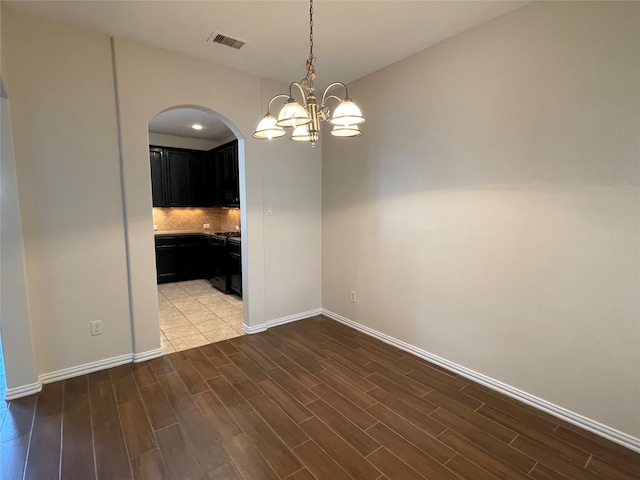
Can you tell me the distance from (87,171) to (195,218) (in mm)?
4015

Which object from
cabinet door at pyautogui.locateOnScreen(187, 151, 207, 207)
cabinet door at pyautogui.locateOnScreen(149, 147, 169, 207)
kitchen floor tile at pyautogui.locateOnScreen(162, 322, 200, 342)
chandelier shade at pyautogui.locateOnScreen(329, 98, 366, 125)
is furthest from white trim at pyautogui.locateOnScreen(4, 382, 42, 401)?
cabinet door at pyautogui.locateOnScreen(187, 151, 207, 207)

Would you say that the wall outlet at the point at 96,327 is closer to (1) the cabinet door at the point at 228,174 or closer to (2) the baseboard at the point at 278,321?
(2) the baseboard at the point at 278,321

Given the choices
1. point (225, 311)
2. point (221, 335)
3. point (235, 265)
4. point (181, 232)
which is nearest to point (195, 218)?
point (181, 232)

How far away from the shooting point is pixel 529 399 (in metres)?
2.24

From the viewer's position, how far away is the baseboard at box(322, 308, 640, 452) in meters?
1.88

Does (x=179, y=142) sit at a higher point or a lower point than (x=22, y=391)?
higher

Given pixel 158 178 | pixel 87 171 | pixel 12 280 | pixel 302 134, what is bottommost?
pixel 12 280

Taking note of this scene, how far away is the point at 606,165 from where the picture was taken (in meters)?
1.85

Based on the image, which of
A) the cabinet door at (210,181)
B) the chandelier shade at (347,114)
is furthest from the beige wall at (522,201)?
the cabinet door at (210,181)

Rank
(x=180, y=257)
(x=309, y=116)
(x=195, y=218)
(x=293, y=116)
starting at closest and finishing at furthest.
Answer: (x=293, y=116), (x=309, y=116), (x=180, y=257), (x=195, y=218)

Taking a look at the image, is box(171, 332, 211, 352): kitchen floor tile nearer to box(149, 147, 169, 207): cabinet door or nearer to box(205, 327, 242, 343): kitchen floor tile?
box(205, 327, 242, 343): kitchen floor tile

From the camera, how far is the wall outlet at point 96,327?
2.66 meters

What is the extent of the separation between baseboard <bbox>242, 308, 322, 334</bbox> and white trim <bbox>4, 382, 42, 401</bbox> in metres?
1.74

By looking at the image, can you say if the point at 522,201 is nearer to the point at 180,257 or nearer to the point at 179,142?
the point at 180,257
